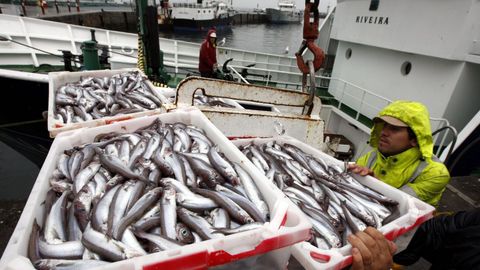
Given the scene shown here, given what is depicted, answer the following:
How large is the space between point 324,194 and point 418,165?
4.28 feet

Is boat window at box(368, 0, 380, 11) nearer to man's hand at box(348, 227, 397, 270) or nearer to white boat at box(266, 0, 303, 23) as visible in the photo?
man's hand at box(348, 227, 397, 270)

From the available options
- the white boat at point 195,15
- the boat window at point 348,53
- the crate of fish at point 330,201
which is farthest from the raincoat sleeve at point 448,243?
the white boat at point 195,15

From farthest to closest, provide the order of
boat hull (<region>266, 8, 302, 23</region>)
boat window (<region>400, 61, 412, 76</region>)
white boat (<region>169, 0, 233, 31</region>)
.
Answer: boat hull (<region>266, 8, 302, 23</region>) < white boat (<region>169, 0, 233, 31</region>) < boat window (<region>400, 61, 412, 76</region>)

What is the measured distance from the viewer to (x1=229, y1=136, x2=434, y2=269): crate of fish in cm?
172

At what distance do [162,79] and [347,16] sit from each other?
7.44 meters

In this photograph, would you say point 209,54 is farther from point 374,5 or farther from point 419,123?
point 419,123

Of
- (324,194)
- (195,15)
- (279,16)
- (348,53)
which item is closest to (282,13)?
(279,16)

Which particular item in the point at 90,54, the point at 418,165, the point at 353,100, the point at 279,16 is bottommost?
the point at 353,100

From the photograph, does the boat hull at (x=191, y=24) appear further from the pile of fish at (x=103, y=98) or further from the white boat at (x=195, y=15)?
the pile of fish at (x=103, y=98)

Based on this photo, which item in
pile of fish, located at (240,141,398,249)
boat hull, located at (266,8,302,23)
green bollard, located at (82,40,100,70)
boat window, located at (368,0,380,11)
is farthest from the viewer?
boat hull, located at (266,8,302,23)

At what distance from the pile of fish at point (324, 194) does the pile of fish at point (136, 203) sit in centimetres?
53

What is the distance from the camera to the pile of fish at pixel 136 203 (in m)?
1.45

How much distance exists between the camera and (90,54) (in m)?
6.98

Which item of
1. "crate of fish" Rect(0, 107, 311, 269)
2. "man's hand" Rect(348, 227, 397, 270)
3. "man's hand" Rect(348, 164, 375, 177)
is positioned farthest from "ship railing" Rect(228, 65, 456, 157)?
"crate of fish" Rect(0, 107, 311, 269)
